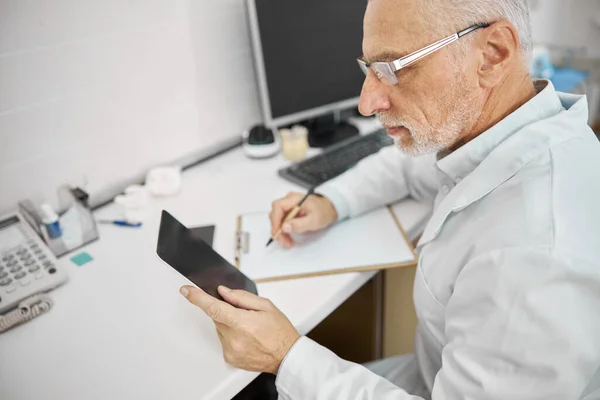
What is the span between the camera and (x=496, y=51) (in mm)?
721

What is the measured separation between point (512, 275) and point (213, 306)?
1.42 feet

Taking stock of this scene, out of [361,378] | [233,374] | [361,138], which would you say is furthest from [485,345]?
[361,138]

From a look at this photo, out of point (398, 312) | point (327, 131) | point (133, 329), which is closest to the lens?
point (133, 329)

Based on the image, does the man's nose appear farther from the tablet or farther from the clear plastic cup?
the clear plastic cup

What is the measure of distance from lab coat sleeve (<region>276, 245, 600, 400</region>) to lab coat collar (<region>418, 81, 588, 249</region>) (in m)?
0.14

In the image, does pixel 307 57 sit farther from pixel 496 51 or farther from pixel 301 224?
pixel 496 51

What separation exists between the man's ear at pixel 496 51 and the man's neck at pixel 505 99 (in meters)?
0.03

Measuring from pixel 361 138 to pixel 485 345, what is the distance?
0.92m

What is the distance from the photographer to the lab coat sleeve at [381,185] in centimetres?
108

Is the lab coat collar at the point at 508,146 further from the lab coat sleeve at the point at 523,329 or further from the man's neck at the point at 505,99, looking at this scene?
the lab coat sleeve at the point at 523,329

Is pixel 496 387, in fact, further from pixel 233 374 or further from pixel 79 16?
pixel 79 16

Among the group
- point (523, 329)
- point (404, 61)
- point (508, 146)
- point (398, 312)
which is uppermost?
point (404, 61)

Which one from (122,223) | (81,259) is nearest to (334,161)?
(122,223)

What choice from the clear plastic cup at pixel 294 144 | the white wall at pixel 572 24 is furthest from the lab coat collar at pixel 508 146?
the white wall at pixel 572 24
